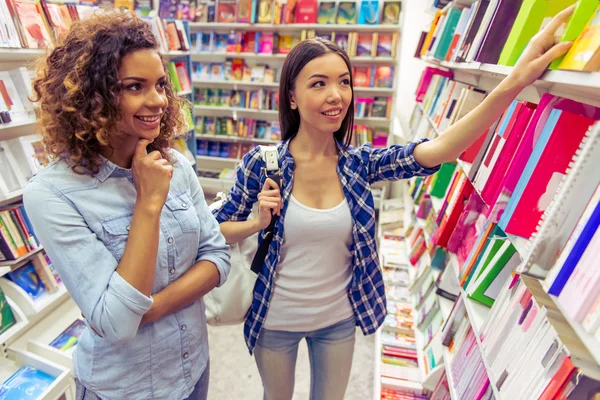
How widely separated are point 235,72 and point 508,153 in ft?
13.6

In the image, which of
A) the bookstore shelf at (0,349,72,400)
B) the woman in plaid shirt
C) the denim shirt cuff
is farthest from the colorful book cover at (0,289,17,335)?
the denim shirt cuff

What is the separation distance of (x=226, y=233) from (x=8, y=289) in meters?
1.48

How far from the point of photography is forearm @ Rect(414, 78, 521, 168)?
0.91 metres

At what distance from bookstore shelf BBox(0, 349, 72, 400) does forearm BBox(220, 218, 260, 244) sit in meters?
1.20

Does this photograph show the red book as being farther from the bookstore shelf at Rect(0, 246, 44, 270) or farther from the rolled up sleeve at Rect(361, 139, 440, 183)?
the bookstore shelf at Rect(0, 246, 44, 270)

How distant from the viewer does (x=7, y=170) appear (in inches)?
70.9

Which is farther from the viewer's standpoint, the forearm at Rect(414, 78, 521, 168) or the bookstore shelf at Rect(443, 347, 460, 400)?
the bookstore shelf at Rect(443, 347, 460, 400)

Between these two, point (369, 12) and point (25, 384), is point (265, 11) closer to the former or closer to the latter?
point (369, 12)

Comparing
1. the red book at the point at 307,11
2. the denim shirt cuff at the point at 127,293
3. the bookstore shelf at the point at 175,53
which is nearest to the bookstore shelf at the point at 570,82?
the denim shirt cuff at the point at 127,293

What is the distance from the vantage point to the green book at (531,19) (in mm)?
991

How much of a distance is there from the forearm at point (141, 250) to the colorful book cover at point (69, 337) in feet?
5.07

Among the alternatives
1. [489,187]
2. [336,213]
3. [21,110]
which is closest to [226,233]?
[336,213]

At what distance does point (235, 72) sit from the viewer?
4.64 metres

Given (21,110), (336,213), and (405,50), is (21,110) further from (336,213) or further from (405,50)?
(405,50)
